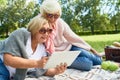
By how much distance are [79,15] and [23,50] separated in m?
41.1

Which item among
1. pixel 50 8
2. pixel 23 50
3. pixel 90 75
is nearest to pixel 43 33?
pixel 23 50

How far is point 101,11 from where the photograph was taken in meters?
44.4

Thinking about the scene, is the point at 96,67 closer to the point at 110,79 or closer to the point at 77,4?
the point at 110,79

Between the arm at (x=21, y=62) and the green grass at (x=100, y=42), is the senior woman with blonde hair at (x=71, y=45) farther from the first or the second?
the green grass at (x=100, y=42)

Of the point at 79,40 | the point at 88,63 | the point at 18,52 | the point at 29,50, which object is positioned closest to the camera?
the point at 18,52

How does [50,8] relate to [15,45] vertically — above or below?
above

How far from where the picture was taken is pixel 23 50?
3.03 meters

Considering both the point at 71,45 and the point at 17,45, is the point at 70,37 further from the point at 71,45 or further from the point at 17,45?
the point at 17,45

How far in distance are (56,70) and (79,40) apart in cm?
152

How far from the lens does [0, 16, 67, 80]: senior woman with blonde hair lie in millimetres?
2903

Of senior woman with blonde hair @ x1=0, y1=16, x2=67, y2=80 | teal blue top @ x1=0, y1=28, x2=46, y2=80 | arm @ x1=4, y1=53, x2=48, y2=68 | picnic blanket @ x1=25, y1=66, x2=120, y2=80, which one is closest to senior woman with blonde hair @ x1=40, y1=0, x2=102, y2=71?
picnic blanket @ x1=25, y1=66, x2=120, y2=80

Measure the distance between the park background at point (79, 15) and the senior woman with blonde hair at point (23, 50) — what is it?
120 ft

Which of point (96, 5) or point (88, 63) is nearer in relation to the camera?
point (88, 63)

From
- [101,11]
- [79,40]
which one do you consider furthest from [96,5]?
[79,40]
